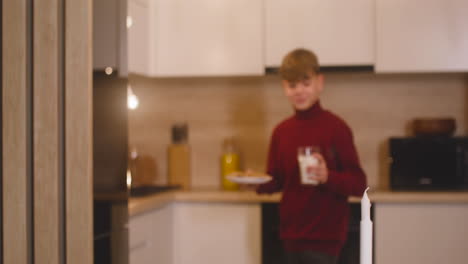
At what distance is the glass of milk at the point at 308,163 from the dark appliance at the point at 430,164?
2.90 ft

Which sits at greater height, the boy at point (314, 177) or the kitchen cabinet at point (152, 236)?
the boy at point (314, 177)

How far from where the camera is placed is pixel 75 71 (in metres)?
1.10

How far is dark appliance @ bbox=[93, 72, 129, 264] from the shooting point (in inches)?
48.3

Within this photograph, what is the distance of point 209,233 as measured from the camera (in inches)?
104

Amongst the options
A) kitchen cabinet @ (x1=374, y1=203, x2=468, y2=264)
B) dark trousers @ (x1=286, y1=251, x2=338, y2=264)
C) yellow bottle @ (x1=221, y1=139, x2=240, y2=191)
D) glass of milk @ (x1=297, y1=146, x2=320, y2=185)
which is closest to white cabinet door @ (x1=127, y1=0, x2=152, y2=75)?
yellow bottle @ (x1=221, y1=139, x2=240, y2=191)

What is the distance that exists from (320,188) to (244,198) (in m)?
0.59

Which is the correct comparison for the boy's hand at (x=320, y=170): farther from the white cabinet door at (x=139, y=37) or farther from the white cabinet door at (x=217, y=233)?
the white cabinet door at (x=139, y=37)

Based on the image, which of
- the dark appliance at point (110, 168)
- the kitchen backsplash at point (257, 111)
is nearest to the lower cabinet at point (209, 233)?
the kitchen backsplash at point (257, 111)

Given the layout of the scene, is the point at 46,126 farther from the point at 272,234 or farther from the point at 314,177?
the point at 272,234

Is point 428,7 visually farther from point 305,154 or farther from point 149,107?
point 149,107

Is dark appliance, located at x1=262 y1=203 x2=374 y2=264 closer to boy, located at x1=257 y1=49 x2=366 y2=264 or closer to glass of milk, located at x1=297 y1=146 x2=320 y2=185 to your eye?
boy, located at x1=257 y1=49 x2=366 y2=264

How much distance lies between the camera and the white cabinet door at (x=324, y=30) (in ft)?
9.00

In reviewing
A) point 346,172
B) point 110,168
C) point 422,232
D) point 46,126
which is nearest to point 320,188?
point 346,172

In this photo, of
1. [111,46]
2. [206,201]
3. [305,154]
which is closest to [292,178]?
[305,154]
